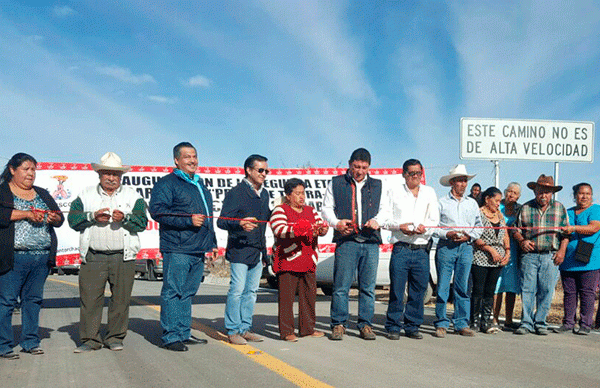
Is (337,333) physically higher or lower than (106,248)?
lower

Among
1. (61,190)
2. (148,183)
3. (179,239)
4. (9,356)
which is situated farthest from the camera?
(148,183)

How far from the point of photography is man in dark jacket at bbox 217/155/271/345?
6.51 m

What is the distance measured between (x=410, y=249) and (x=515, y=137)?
28.3 feet

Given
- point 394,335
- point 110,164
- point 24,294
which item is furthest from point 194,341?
point 394,335

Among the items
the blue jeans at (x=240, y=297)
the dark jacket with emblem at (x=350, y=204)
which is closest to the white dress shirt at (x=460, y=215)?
the dark jacket with emblem at (x=350, y=204)

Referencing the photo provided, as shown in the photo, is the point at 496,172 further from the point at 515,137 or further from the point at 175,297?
the point at 175,297

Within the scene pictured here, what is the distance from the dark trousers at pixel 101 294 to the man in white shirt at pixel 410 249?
3.11 metres

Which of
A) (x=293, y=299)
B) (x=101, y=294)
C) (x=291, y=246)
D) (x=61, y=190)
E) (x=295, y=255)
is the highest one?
(x=61, y=190)

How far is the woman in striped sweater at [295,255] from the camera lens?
21.8 ft

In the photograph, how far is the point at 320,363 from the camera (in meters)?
5.44

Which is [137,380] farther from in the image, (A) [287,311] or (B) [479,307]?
(B) [479,307]

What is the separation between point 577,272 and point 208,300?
740 cm

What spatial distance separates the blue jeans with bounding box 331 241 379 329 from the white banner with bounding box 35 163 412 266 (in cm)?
470

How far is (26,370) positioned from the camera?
516 cm
